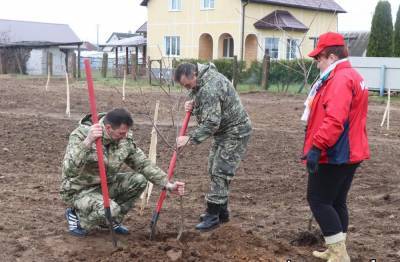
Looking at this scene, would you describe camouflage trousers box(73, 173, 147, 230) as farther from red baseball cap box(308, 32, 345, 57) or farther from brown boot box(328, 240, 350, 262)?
red baseball cap box(308, 32, 345, 57)

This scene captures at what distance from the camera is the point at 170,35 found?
3875 centimetres

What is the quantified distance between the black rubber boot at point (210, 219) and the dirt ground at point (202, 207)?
0.17 metres

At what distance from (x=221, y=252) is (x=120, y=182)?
1215 mm

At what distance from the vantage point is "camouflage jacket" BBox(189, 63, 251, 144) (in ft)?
17.1

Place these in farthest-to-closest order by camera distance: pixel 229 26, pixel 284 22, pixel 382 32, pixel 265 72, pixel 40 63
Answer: pixel 40 63 < pixel 229 26 < pixel 284 22 < pixel 382 32 < pixel 265 72

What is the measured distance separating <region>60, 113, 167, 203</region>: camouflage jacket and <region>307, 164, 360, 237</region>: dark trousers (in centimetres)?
136

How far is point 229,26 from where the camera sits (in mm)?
35312

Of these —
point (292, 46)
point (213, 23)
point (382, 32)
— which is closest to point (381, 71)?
point (292, 46)

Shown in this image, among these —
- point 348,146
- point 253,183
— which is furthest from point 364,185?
point 348,146

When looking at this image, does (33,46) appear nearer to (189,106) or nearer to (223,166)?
(189,106)

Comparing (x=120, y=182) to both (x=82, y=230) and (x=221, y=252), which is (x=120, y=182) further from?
(x=221, y=252)

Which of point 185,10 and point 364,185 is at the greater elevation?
point 185,10

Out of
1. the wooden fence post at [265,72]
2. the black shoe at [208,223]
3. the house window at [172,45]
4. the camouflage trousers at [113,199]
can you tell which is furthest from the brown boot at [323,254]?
the house window at [172,45]

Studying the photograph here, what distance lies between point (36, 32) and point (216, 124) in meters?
48.4
